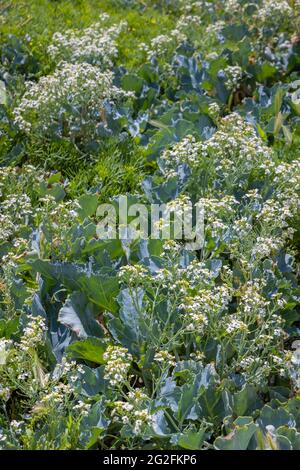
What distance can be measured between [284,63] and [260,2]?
3.02ft

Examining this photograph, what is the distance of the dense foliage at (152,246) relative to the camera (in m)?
2.83

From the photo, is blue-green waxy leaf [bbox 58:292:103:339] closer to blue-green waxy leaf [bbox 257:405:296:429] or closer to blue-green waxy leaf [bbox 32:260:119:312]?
blue-green waxy leaf [bbox 32:260:119:312]

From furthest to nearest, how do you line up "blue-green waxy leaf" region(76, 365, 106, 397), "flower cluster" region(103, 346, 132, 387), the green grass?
1. the green grass
2. "blue-green waxy leaf" region(76, 365, 106, 397)
3. "flower cluster" region(103, 346, 132, 387)

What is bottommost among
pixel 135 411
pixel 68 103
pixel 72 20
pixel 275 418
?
pixel 275 418

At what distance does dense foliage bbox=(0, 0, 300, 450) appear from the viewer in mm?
2834

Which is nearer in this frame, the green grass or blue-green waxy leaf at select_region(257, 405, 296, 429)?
blue-green waxy leaf at select_region(257, 405, 296, 429)

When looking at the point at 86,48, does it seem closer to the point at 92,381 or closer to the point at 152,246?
the point at 152,246

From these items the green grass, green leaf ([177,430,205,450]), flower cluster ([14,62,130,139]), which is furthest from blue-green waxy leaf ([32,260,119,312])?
the green grass

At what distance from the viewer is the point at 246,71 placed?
546 cm

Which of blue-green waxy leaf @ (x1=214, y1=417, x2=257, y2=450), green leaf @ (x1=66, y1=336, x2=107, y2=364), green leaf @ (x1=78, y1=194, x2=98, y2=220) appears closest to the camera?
blue-green waxy leaf @ (x1=214, y1=417, x2=257, y2=450)

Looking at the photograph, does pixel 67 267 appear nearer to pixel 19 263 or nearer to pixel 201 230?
pixel 19 263

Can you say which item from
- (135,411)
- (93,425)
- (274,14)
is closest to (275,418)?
(135,411)

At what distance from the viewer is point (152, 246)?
3.50 metres
